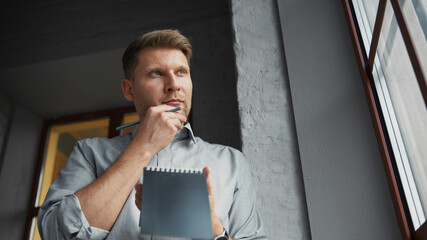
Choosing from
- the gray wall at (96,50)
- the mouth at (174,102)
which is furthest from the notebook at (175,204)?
the gray wall at (96,50)

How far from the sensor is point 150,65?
133cm

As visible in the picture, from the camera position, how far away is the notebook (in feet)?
2.55

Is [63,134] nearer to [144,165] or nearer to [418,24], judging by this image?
[144,165]

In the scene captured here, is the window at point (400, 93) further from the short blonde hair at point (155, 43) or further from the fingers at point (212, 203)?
the short blonde hair at point (155, 43)

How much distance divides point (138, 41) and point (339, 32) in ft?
2.76

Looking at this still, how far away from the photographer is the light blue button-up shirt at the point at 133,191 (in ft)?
3.05

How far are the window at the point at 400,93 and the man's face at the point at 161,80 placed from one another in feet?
2.18

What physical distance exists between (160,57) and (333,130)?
0.70m

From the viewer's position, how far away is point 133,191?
108 centimetres

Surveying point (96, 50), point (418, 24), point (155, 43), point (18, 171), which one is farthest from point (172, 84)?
point (18, 171)

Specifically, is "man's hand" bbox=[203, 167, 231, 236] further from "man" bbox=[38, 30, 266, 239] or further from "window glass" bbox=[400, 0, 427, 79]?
"window glass" bbox=[400, 0, 427, 79]

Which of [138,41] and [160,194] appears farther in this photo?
[138,41]

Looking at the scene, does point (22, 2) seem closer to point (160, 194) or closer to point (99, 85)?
point (99, 85)

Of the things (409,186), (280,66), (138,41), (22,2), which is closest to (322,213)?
(409,186)
